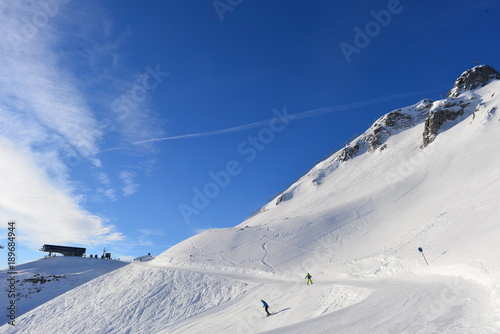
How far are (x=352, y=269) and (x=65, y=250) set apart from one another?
6869 centimetres

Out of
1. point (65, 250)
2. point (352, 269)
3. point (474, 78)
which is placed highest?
point (474, 78)

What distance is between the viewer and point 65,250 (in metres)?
73.7

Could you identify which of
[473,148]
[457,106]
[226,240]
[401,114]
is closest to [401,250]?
[226,240]

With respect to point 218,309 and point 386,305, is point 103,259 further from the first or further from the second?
point 386,305

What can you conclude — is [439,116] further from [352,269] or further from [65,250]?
[65,250]

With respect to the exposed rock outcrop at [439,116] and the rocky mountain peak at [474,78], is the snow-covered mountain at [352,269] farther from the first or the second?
the rocky mountain peak at [474,78]

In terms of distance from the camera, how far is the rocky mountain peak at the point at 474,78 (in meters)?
114

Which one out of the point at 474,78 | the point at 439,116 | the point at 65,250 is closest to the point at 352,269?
the point at 65,250

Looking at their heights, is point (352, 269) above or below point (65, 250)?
below

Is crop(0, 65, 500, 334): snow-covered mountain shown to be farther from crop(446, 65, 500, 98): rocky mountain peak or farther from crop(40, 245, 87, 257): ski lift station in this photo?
crop(446, 65, 500, 98): rocky mountain peak

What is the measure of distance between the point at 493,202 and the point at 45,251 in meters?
85.2

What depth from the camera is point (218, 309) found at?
99.7 feet

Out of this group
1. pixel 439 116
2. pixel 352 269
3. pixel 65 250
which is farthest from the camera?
pixel 439 116

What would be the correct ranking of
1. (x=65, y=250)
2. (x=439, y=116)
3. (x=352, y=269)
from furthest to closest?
(x=439, y=116), (x=65, y=250), (x=352, y=269)
